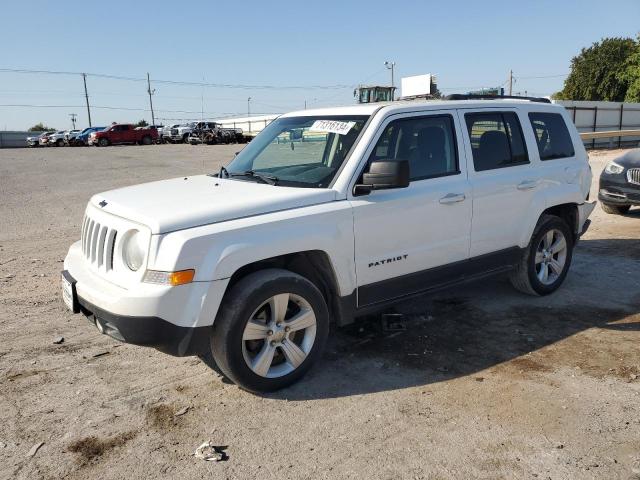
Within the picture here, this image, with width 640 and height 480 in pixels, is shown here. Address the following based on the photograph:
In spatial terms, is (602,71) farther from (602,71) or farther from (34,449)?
(34,449)

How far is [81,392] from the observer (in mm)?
3758

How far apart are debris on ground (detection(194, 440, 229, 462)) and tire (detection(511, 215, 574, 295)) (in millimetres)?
3486

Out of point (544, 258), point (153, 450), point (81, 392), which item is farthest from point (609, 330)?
point (81, 392)

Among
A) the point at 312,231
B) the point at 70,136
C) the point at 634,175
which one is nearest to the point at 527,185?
the point at 312,231

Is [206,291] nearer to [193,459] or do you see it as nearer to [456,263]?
[193,459]

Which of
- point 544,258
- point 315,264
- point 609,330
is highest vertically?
point 315,264

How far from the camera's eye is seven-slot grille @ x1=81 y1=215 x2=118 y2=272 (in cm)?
362

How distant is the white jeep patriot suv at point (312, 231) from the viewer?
10.9ft

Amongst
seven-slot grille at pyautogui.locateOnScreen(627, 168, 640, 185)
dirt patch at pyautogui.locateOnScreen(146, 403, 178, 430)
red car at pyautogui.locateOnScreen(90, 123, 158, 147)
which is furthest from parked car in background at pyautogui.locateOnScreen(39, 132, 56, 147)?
dirt patch at pyautogui.locateOnScreen(146, 403, 178, 430)

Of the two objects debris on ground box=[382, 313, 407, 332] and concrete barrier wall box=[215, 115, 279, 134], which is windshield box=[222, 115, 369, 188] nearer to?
debris on ground box=[382, 313, 407, 332]

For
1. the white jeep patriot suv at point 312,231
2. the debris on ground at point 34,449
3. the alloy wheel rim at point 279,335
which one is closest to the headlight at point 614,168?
the white jeep patriot suv at point 312,231

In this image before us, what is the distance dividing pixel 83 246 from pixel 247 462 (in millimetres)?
2109

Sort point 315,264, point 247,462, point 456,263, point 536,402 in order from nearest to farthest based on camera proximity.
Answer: point 247,462
point 536,402
point 315,264
point 456,263

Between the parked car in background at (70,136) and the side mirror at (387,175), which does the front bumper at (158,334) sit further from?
the parked car in background at (70,136)
